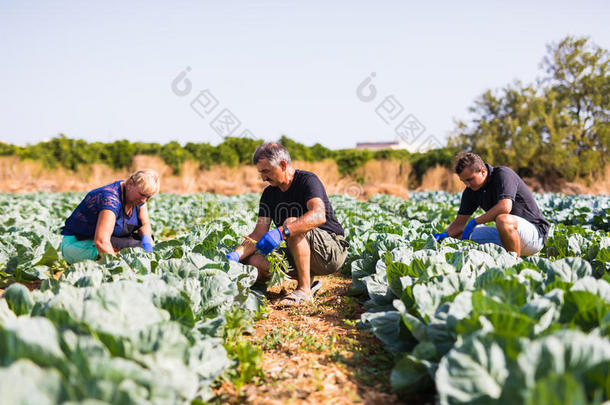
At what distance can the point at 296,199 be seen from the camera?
397 centimetres

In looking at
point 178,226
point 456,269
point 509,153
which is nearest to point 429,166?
point 509,153

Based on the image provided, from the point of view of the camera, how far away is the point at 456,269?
9.84 ft

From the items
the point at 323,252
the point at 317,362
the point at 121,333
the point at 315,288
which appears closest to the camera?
the point at 121,333

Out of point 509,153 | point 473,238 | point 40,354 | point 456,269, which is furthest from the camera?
point 509,153

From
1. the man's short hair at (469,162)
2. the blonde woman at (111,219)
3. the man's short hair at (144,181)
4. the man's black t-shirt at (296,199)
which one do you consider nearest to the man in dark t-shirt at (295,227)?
the man's black t-shirt at (296,199)

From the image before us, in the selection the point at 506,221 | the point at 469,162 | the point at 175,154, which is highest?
the point at 175,154

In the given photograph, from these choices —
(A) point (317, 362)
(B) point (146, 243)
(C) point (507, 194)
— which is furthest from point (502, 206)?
(B) point (146, 243)

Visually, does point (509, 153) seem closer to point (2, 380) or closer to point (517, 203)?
point (517, 203)

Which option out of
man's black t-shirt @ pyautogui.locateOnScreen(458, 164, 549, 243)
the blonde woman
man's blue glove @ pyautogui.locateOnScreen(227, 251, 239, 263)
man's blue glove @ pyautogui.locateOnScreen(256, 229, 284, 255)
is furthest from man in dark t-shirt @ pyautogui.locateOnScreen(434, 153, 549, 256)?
the blonde woman

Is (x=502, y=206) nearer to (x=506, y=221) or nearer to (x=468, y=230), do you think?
(x=506, y=221)

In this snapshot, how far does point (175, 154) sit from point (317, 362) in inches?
1153

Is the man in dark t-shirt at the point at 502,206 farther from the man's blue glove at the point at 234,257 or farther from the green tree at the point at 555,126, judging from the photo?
the green tree at the point at 555,126

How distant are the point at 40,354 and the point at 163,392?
0.47m

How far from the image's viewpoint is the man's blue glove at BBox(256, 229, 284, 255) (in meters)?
3.53
